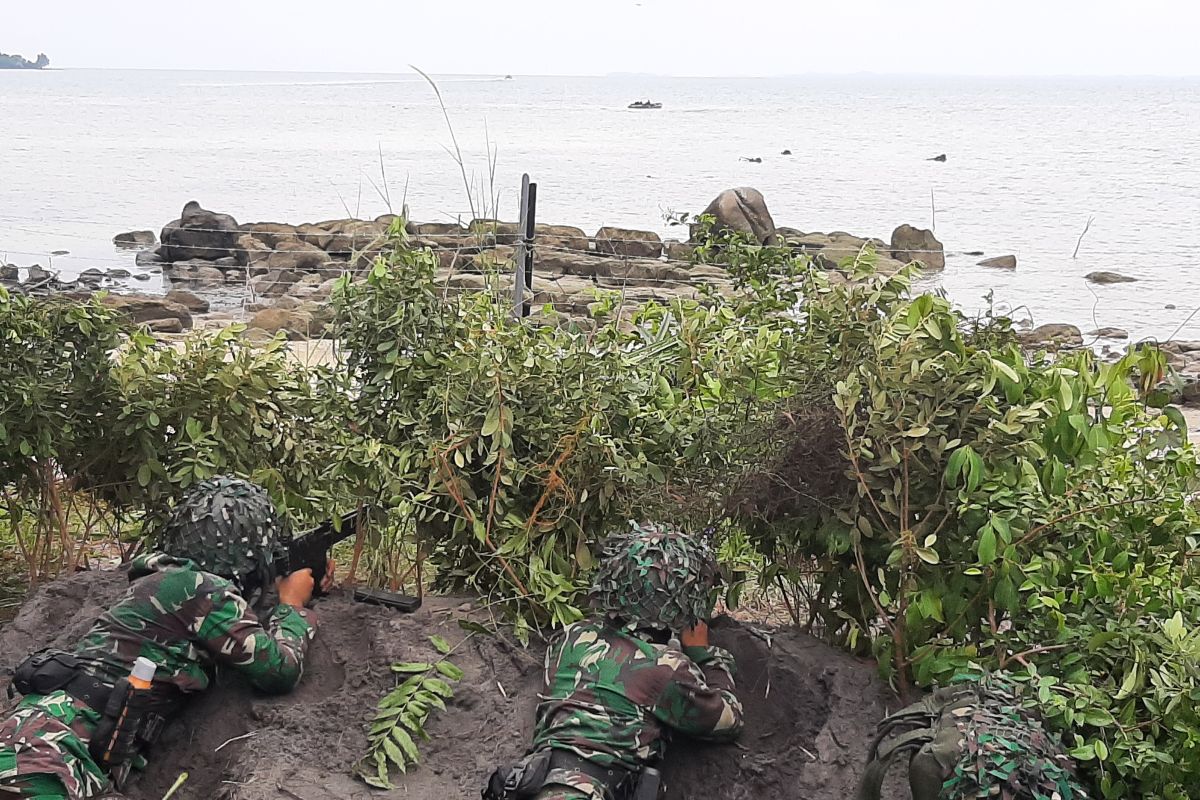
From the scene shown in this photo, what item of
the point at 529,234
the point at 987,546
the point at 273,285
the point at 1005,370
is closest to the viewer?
the point at 987,546

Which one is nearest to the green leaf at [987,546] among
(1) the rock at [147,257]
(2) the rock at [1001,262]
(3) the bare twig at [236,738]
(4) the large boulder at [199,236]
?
(3) the bare twig at [236,738]

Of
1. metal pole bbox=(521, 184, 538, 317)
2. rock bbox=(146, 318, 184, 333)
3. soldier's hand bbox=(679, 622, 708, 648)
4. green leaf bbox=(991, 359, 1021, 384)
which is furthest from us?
rock bbox=(146, 318, 184, 333)

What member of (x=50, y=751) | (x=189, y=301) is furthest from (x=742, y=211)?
(x=50, y=751)

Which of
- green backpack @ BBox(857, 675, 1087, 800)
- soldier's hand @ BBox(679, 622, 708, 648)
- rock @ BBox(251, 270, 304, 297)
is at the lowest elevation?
rock @ BBox(251, 270, 304, 297)

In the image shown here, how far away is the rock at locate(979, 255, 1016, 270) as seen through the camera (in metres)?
21.8

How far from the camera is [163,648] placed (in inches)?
148

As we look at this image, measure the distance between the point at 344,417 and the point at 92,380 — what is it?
104 cm

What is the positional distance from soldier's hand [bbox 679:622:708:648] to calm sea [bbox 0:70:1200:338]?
5.47 feet

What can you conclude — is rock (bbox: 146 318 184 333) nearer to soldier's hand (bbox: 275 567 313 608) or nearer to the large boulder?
the large boulder

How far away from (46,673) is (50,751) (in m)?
0.28

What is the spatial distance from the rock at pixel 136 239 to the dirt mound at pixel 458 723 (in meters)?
24.0

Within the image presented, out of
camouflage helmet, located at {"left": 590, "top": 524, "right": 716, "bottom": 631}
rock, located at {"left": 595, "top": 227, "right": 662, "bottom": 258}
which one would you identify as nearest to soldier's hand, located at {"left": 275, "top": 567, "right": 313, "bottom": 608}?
camouflage helmet, located at {"left": 590, "top": 524, "right": 716, "bottom": 631}

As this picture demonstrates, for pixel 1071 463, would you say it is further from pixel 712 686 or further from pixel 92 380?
pixel 92 380

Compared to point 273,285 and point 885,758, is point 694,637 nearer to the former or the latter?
point 885,758
